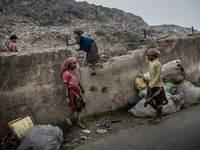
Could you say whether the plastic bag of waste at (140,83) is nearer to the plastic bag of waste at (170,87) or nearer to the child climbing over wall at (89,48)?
the plastic bag of waste at (170,87)

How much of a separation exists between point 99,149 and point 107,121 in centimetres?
144

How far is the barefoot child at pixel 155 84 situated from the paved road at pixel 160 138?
382 mm

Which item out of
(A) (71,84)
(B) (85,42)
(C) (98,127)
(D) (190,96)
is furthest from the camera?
(D) (190,96)

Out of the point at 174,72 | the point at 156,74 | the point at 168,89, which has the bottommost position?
the point at 168,89

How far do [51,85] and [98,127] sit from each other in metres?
1.35

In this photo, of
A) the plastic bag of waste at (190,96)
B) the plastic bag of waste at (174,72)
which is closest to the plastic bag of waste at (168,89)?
the plastic bag of waste at (174,72)

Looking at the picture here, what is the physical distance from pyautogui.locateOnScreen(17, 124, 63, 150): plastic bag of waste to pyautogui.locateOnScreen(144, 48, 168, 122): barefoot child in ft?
5.86

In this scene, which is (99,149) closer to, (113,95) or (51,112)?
(51,112)

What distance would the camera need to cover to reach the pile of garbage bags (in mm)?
3744

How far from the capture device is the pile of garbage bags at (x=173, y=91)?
374 centimetres

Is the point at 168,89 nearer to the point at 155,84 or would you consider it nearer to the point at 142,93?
the point at 142,93

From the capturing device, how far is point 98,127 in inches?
142

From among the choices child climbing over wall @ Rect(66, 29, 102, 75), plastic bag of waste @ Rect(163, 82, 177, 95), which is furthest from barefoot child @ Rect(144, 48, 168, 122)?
child climbing over wall @ Rect(66, 29, 102, 75)

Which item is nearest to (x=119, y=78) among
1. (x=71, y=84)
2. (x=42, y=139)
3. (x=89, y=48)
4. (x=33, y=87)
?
(x=89, y=48)
